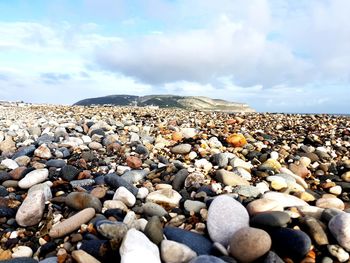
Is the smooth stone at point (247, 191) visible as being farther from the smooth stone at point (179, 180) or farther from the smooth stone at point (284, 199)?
the smooth stone at point (179, 180)

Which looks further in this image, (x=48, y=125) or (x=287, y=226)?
(x=48, y=125)

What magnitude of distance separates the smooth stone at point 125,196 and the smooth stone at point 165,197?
230 mm

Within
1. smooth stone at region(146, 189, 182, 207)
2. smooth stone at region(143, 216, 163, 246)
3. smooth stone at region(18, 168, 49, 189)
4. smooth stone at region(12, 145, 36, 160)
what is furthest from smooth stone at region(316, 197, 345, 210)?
smooth stone at region(12, 145, 36, 160)

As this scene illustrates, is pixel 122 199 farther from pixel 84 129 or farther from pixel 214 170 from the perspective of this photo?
pixel 84 129

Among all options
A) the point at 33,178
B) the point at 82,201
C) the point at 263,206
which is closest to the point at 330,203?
the point at 263,206

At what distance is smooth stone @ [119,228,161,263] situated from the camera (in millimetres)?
3408

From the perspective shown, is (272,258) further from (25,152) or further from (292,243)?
(25,152)

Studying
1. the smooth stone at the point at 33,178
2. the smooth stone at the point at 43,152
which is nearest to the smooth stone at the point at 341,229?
the smooth stone at the point at 33,178

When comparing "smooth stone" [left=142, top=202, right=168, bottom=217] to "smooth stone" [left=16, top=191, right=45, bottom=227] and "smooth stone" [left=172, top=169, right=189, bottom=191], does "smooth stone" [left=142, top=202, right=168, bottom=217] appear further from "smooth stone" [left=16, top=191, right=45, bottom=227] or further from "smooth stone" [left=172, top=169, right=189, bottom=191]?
"smooth stone" [left=16, top=191, right=45, bottom=227]

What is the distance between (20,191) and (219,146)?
3773 mm

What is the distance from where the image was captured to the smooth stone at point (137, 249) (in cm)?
341

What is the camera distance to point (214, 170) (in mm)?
6191

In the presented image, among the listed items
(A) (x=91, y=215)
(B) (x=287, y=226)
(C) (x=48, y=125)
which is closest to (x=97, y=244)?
(A) (x=91, y=215)

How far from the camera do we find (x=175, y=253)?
362 centimetres
